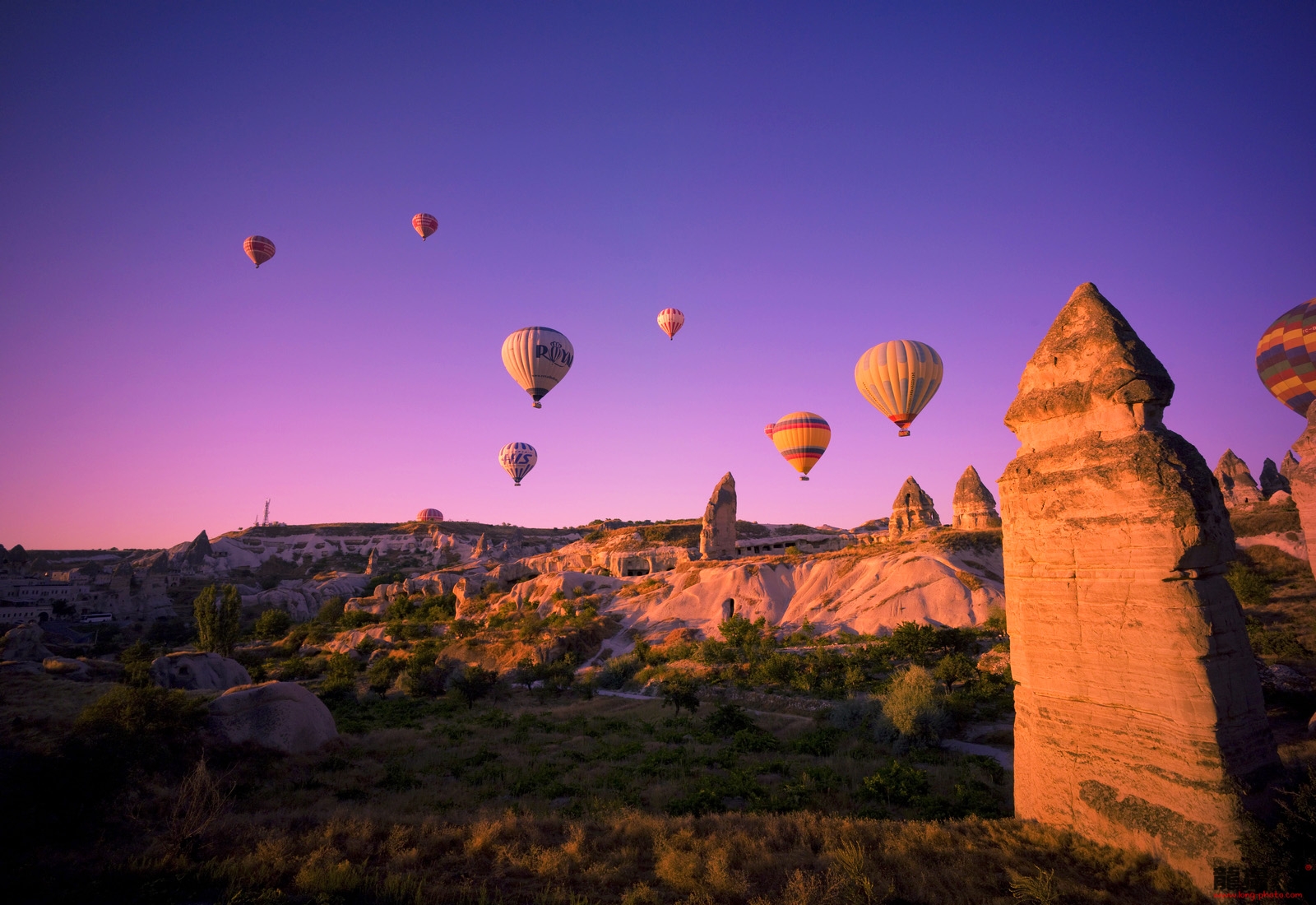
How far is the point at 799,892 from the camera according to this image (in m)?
5.88

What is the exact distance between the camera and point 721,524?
161 ft

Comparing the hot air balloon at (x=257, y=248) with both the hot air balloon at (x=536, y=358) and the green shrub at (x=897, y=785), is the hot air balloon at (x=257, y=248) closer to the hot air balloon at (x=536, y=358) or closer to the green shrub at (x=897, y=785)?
the hot air balloon at (x=536, y=358)

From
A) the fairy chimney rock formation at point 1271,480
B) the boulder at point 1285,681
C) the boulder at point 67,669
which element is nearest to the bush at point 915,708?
the boulder at point 1285,681

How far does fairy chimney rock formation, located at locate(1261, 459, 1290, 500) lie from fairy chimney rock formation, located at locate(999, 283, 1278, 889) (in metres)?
60.8

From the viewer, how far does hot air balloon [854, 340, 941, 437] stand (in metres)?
28.0

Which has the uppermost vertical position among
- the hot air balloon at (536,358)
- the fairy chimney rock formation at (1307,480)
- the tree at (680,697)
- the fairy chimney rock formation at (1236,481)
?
the hot air balloon at (536,358)

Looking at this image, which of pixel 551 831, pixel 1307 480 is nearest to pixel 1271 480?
pixel 1307 480

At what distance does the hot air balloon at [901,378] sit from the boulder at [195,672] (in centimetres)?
3170

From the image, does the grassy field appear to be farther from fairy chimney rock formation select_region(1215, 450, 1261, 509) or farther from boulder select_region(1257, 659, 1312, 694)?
fairy chimney rock formation select_region(1215, 450, 1261, 509)

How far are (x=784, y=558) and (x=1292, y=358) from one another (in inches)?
1043

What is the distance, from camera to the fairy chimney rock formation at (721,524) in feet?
159

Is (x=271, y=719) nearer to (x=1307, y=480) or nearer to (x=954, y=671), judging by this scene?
(x=954, y=671)

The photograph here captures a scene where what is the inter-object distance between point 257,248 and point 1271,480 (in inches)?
3232

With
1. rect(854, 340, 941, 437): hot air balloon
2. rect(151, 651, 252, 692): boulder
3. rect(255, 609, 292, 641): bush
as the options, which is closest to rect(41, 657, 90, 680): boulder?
rect(151, 651, 252, 692): boulder
